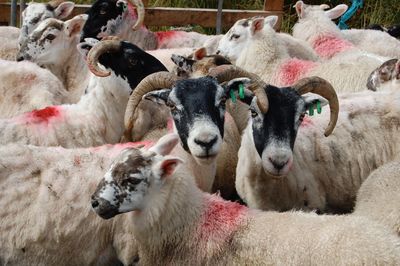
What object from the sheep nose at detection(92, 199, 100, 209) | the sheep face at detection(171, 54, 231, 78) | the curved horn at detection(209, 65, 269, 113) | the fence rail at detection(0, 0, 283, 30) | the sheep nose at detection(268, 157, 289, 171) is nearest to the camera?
the sheep nose at detection(92, 199, 100, 209)

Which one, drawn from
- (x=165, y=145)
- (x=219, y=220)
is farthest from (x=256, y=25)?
(x=219, y=220)

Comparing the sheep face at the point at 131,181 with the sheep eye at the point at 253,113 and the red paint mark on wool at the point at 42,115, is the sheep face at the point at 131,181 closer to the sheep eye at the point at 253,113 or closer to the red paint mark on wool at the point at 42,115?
the sheep eye at the point at 253,113

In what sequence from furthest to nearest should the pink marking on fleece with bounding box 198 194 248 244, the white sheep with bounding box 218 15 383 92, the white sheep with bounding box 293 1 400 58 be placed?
the white sheep with bounding box 293 1 400 58, the white sheep with bounding box 218 15 383 92, the pink marking on fleece with bounding box 198 194 248 244

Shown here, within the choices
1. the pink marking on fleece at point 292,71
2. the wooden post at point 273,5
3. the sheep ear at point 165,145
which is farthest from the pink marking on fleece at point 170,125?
the wooden post at point 273,5

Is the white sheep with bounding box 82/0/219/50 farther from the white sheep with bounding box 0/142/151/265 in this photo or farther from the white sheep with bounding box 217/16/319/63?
the white sheep with bounding box 0/142/151/265

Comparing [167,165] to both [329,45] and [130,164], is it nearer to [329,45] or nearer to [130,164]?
[130,164]

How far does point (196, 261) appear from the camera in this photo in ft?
13.9

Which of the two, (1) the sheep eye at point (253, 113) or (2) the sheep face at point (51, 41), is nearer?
(1) the sheep eye at point (253, 113)

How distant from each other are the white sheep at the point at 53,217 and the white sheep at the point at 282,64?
286 centimetres

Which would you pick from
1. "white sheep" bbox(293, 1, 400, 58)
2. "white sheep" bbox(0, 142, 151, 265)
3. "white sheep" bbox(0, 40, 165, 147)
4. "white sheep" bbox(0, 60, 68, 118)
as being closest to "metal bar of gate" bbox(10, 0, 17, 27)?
"white sheep" bbox(0, 60, 68, 118)

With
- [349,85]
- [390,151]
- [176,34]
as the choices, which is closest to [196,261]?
[390,151]

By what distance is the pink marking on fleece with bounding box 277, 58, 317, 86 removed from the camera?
22.6ft

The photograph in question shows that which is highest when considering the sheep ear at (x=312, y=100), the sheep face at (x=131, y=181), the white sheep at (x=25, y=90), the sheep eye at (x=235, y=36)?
the sheep ear at (x=312, y=100)

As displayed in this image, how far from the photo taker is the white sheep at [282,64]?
6762 millimetres
